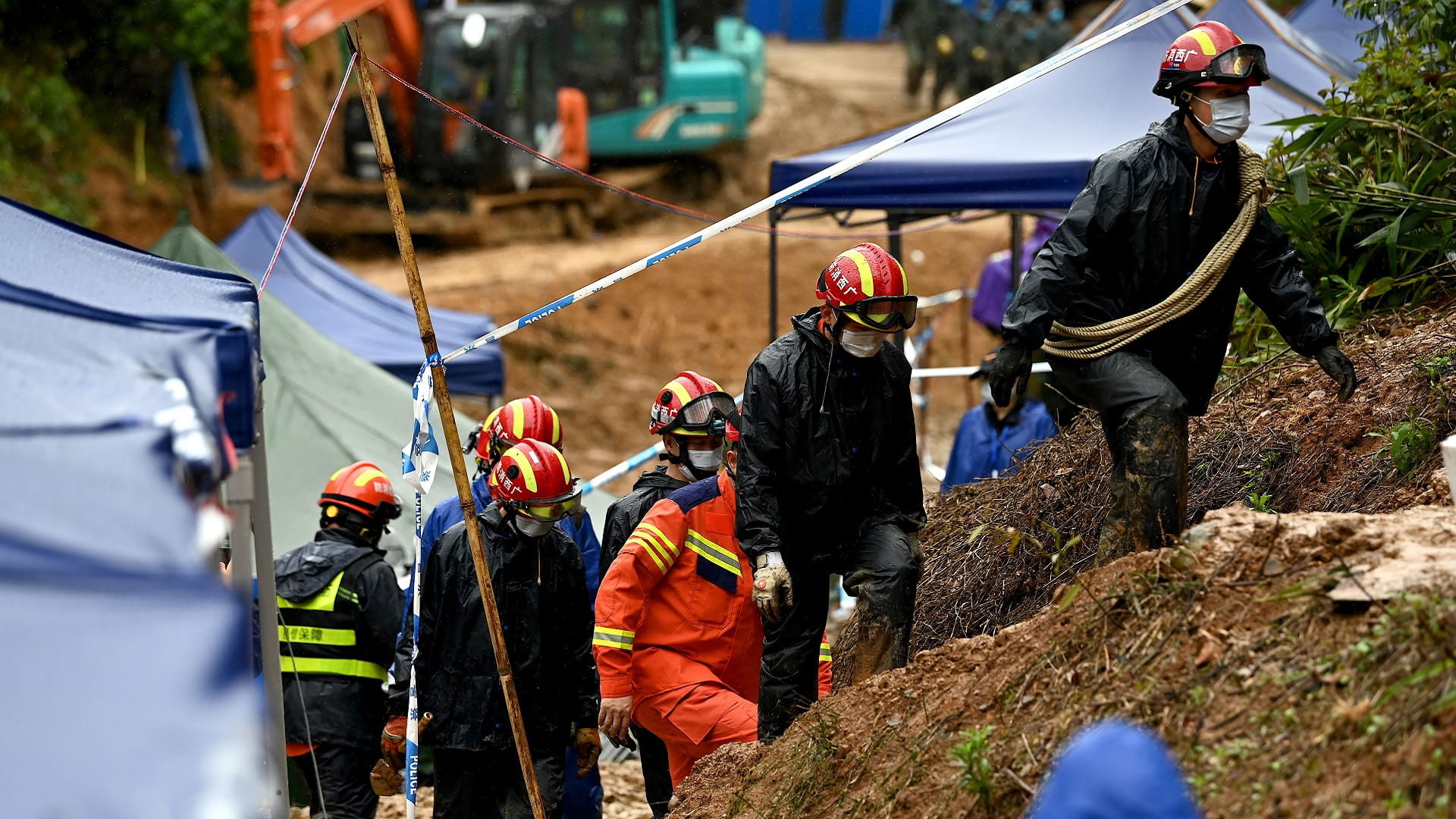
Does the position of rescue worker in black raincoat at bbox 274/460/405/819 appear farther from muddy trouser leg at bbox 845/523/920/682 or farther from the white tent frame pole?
muddy trouser leg at bbox 845/523/920/682

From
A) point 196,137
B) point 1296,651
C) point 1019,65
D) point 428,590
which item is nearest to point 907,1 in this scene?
point 1019,65

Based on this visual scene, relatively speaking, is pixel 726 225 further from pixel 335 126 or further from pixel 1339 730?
pixel 335 126

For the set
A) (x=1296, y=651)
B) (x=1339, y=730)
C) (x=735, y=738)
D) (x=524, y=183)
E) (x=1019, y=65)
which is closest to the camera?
(x=1339, y=730)

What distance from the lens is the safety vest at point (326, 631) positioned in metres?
6.39

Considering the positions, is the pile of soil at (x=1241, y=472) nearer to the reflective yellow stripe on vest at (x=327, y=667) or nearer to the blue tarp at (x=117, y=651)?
the reflective yellow stripe on vest at (x=327, y=667)

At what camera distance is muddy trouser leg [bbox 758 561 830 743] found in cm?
510

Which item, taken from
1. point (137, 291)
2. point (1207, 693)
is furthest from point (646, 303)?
point (1207, 693)

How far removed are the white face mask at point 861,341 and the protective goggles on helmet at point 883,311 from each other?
0.14ft

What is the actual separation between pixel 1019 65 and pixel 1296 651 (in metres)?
22.1

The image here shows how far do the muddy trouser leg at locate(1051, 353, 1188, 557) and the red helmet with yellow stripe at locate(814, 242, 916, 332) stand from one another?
1.91 ft

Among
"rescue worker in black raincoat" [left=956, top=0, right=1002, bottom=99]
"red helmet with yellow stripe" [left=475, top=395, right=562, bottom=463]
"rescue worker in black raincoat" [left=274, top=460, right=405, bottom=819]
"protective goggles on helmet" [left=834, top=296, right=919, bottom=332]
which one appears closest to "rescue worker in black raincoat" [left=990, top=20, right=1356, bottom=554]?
"protective goggles on helmet" [left=834, top=296, right=919, bottom=332]

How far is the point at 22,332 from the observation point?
3.23 meters

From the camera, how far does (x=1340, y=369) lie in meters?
4.75

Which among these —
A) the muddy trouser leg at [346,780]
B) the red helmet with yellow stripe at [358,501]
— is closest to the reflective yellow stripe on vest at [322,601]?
the red helmet with yellow stripe at [358,501]
